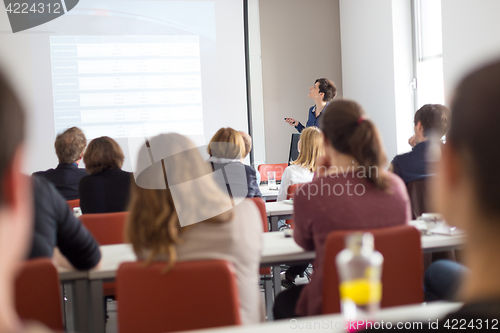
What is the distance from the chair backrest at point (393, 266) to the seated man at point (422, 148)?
48.3 inches

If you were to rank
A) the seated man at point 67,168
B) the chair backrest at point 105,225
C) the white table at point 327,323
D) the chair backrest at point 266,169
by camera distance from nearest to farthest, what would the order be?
1. the white table at point 327,323
2. the chair backrest at point 105,225
3. the seated man at point 67,168
4. the chair backrest at point 266,169

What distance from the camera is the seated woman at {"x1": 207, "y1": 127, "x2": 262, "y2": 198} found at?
314 cm

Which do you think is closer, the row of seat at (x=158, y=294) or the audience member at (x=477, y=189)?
the audience member at (x=477, y=189)

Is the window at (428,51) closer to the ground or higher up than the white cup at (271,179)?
higher up

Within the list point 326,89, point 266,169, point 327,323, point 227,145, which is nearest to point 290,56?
point 326,89

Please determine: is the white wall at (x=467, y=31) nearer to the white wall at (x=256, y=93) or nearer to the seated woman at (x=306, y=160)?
the seated woman at (x=306, y=160)

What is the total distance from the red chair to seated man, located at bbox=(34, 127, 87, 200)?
1.17 m

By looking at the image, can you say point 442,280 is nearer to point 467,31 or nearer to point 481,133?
point 481,133

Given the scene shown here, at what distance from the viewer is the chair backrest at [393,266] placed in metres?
1.50

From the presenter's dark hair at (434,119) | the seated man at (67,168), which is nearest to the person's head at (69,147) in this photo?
the seated man at (67,168)

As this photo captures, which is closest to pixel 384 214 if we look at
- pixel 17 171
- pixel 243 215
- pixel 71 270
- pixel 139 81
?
pixel 243 215

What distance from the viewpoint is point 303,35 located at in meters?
6.92

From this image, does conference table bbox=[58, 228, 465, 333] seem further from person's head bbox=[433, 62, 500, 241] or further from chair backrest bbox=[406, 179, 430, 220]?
person's head bbox=[433, 62, 500, 241]

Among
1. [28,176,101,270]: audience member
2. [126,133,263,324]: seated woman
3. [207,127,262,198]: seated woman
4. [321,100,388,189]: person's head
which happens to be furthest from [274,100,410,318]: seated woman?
[207,127,262,198]: seated woman
